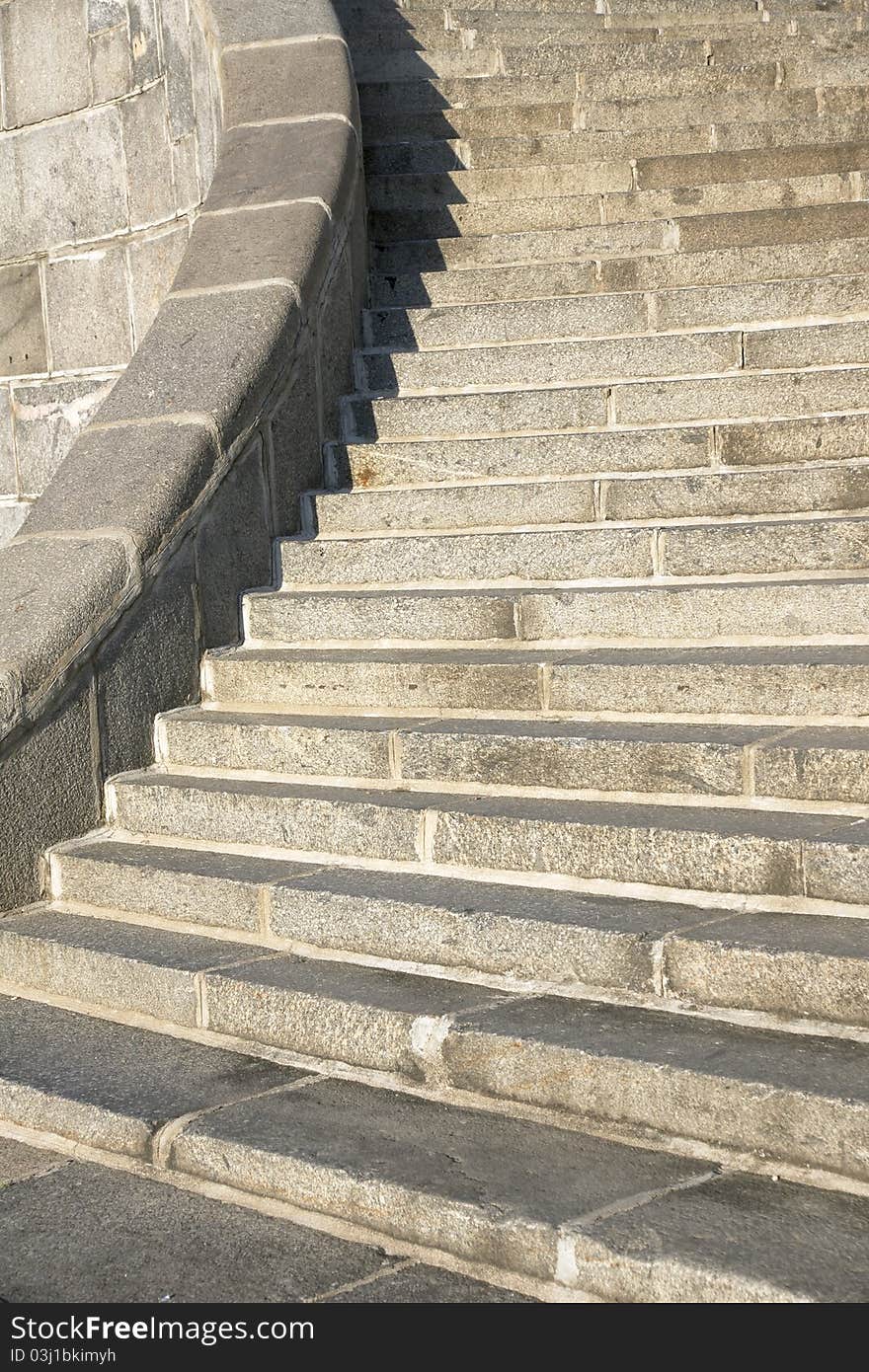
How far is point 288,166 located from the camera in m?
5.66

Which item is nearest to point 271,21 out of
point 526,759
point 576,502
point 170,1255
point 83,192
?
point 83,192

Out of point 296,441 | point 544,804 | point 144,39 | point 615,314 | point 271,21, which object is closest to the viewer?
point 544,804

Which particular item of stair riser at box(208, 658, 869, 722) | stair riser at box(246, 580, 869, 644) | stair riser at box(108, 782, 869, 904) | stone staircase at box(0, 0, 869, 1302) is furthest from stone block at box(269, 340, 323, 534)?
stair riser at box(108, 782, 869, 904)

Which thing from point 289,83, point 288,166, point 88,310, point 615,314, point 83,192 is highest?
point 289,83

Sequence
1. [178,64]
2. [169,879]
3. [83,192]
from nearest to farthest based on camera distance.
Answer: [169,879] → [178,64] → [83,192]

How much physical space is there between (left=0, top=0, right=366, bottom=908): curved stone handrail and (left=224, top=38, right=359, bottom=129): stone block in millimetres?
11

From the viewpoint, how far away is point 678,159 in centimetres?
670

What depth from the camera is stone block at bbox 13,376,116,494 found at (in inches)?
284

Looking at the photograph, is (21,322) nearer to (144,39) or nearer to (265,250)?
(144,39)

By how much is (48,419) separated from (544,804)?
450 cm

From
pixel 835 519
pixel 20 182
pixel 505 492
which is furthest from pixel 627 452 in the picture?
pixel 20 182

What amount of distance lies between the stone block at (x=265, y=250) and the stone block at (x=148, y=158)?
1.36 metres

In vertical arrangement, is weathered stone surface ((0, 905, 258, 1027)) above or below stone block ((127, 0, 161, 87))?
below

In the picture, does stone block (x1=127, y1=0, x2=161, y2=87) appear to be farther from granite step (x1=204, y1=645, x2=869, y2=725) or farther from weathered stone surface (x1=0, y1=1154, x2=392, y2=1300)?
weathered stone surface (x1=0, y1=1154, x2=392, y2=1300)
